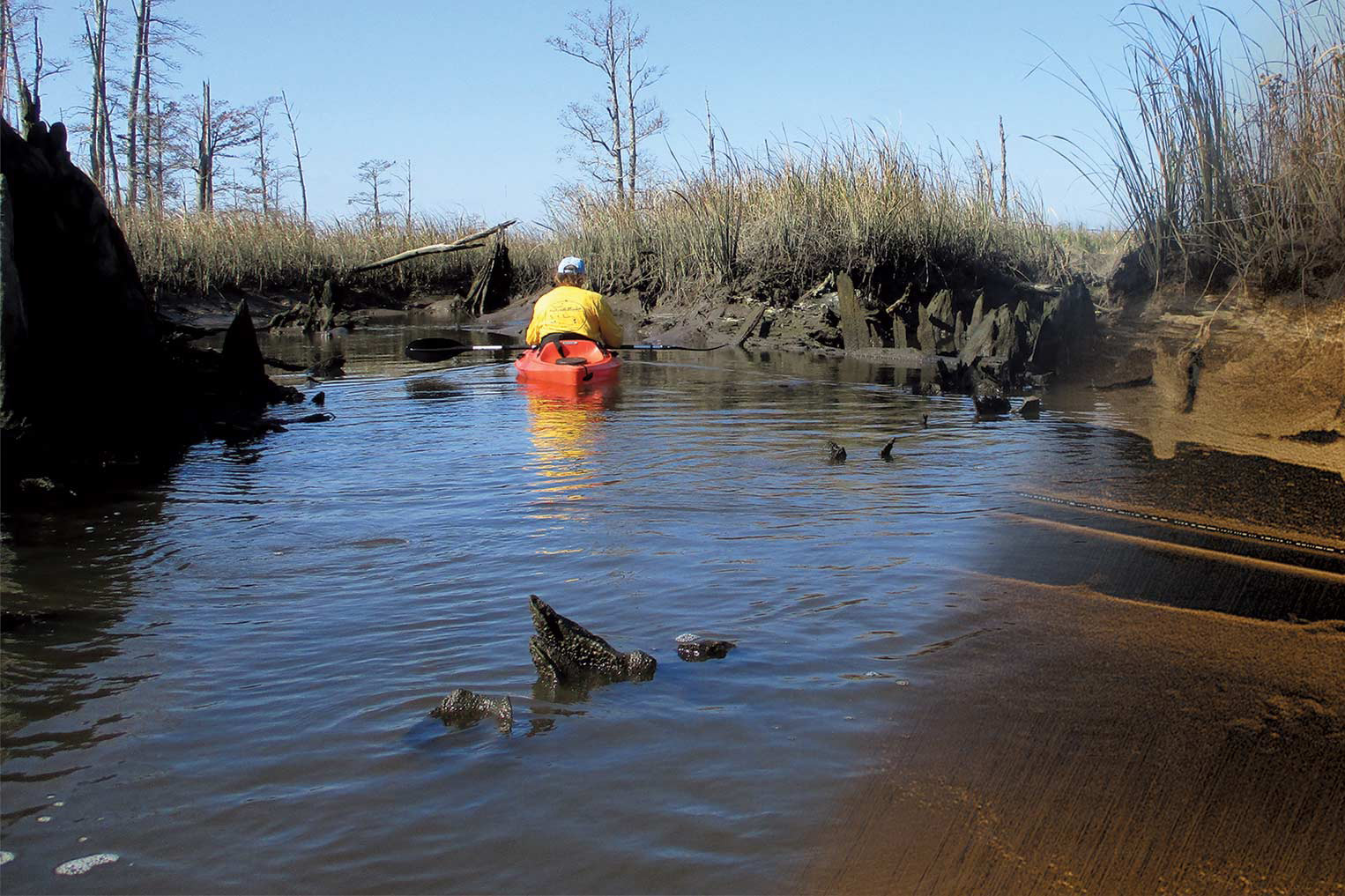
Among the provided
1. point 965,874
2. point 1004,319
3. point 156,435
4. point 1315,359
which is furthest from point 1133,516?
point 1004,319

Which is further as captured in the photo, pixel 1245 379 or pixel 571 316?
pixel 571 316

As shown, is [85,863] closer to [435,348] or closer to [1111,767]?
[1111,767]

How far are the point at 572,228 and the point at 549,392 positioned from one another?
530 inches

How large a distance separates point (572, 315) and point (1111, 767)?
12022 millimetres

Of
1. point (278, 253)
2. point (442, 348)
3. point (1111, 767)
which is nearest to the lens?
point (1111, 767)

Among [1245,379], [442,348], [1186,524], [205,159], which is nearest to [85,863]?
[1186,524]

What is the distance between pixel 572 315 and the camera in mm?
14453

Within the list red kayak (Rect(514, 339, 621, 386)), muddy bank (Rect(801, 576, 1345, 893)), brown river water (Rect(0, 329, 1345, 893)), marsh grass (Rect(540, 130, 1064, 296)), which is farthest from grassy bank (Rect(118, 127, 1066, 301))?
muddy bank (Rect(801, 576, 1345, 893))

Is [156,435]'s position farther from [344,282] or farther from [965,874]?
[344,282]

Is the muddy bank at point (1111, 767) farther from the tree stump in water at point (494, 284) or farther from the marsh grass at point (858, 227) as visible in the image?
the tree stump in water at point (494, 284)

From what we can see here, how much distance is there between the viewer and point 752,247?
19859 mm

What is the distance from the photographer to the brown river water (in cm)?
270

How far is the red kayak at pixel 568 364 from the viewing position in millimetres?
13648

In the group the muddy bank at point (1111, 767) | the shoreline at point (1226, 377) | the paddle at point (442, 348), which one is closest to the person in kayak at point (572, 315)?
the paddle at point (442, 348)
